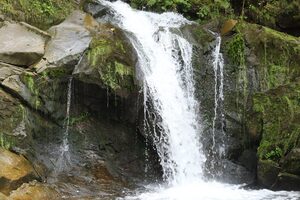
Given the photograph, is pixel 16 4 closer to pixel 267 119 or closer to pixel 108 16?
pixel 108 16

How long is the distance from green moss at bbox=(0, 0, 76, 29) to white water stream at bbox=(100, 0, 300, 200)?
1987mm

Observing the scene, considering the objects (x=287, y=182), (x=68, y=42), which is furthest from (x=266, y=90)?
(x=68, y=42)

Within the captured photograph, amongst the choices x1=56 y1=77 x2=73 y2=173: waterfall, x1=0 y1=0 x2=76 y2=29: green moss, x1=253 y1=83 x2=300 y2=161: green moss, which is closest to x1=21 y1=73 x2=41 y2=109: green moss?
x1=56 y1=77 x2=73 y2=173: waterfall

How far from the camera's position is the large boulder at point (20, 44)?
9422mm

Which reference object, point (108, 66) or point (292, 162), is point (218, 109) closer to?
point (292, 162)

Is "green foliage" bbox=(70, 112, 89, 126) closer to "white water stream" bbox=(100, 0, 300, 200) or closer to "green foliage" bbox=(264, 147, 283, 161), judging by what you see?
"white water stream" bbox=(100, 0, 300, 200)

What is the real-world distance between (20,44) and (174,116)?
3.81m

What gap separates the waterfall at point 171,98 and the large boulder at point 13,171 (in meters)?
2.81

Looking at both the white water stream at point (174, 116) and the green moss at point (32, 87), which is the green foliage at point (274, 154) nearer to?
the white water stream at point (174, 116)

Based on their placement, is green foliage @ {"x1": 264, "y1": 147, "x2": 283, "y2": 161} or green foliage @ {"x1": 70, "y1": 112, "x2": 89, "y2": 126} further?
green foliage @ {"x1": 70, "y1": 112, "x2": 89, "y2": 126}

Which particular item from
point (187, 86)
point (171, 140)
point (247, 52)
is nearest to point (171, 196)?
point (171, 140)

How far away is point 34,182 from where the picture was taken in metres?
8.23

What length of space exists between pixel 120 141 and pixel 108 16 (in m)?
4.13

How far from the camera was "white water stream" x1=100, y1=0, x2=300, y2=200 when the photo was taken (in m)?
8.73
